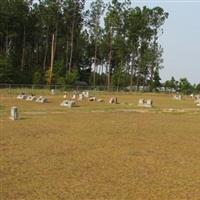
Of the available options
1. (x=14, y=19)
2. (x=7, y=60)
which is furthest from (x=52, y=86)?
(x=14, y=19)

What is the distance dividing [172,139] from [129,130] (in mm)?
3110

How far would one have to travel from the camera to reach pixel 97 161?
→ 48.4 ft

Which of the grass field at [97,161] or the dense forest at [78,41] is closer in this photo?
the grass field at [97,161]

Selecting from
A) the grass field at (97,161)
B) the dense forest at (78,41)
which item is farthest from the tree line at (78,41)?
the grass field at (97,161)

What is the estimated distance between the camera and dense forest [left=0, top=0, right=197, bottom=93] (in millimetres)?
82750

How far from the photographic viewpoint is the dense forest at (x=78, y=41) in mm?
82750

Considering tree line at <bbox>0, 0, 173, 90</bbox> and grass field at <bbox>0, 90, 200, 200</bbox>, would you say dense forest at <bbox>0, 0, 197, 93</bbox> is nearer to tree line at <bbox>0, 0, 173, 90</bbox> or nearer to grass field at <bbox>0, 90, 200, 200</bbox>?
tree line at <bbox>0, 0, 173, 90</bbox>

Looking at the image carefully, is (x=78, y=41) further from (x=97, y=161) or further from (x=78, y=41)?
(x=97, y=161)

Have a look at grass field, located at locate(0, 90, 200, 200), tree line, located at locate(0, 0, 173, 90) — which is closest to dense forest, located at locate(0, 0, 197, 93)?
tree line, located at locate(0, 0, 173, 90)

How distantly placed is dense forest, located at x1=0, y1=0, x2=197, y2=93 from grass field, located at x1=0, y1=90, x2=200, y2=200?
55.2 meters

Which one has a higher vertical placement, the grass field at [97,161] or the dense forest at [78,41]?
the dense forest at [78,41]

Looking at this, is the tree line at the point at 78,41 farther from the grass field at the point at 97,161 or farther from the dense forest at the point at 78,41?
the grass field at the point at 97,161

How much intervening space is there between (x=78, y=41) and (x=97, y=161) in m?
83.3

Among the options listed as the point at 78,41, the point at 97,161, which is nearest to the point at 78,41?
the point at 78,41
